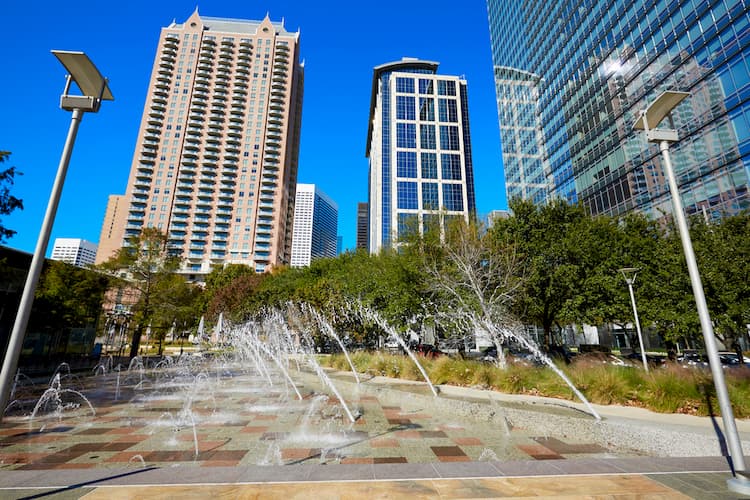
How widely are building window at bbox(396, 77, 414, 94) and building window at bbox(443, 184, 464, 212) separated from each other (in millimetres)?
29894

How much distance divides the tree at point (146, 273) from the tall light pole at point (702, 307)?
3396 cm

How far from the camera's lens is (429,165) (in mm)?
83125

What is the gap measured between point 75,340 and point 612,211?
52176mm

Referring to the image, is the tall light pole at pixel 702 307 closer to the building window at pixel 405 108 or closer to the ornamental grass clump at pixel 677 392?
the ornamental grass clump at pixel 677 392

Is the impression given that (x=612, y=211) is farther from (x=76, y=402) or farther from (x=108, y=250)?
(x=108, y=250)

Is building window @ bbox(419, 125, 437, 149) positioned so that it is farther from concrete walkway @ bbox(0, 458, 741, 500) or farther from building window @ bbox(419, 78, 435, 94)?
concrete walkway @ bbox(0, 458, 741, 500)

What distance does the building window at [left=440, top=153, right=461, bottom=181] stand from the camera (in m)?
82.6

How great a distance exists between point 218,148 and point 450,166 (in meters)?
59.8

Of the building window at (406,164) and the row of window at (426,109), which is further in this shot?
the row of window at (426,109)

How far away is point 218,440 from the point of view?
6.46 meters

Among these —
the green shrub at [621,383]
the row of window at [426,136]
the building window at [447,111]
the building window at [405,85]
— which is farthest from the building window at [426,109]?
the green shrub at [621,383]

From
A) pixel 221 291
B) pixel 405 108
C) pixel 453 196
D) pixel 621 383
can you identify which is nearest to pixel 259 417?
pixel 621 383

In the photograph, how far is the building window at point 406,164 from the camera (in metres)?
81.6

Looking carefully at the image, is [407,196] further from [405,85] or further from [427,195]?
[405,85]
